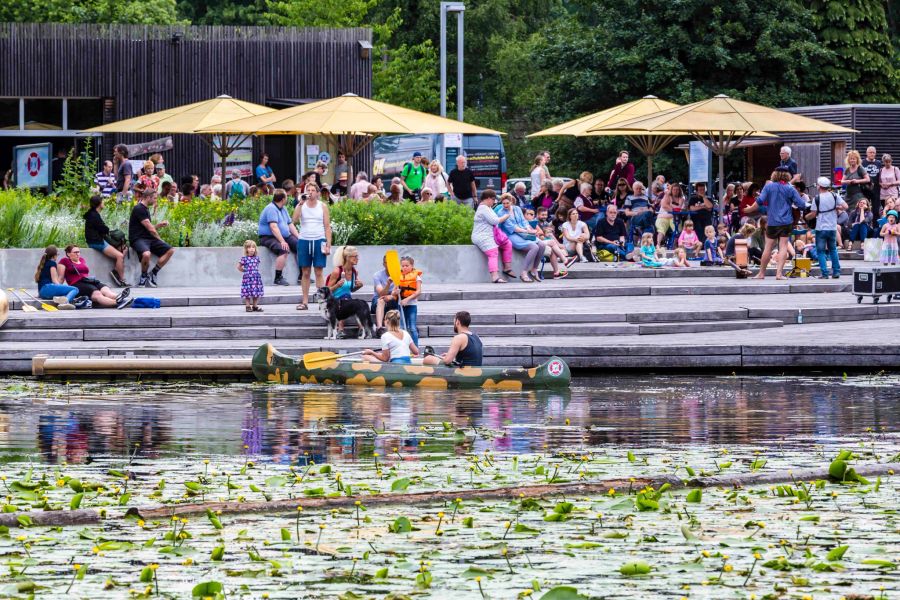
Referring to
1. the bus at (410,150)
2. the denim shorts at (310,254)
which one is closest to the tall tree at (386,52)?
the bus at (410,150)

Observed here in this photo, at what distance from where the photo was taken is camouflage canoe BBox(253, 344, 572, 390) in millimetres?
16875

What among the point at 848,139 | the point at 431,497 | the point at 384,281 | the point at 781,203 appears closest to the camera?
the point at 431,497

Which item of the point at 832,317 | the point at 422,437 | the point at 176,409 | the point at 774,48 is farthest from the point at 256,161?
the point at 422,437

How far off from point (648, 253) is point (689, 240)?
38.5 inches

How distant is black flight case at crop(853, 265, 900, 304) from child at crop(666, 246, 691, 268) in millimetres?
4005

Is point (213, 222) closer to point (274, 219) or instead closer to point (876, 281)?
point (274, 219)

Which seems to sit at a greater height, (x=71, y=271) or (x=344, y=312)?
(x=71, y=271)

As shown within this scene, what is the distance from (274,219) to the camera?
23.9 m

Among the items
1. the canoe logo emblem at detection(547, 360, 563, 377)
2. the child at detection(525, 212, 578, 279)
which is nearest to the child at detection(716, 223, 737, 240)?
the child at detection(525, 212, 578, 279)

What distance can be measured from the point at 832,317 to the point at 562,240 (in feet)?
21.4

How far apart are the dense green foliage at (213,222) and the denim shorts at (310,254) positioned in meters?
2.81

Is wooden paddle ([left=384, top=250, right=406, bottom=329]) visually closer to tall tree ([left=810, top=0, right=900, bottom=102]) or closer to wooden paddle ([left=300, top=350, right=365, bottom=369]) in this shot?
wooden paddle ([left=300, top=350, right=365, bottom=369])

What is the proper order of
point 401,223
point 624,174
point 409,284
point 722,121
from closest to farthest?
point 409,284, point 401,223, point 722,121, point 624,174

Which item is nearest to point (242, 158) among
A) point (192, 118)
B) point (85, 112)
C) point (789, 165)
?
point (85, 112)
